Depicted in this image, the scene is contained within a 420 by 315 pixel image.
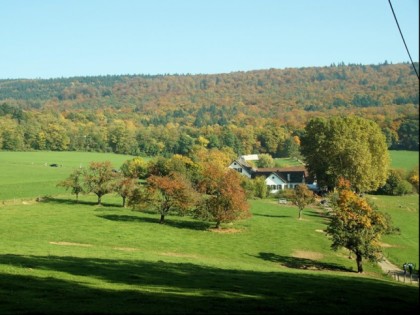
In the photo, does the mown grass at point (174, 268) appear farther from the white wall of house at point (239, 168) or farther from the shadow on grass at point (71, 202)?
the white wall of house at point (239, 168)

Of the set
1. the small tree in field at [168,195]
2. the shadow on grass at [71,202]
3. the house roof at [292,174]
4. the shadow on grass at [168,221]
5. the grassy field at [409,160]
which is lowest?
the shadow on grass at [168,221]

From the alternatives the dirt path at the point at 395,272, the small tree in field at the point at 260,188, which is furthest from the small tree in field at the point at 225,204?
the small tree in field at the point at 260,188

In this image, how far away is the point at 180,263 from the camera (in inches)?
1264

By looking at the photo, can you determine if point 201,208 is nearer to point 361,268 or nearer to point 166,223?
point 166,223

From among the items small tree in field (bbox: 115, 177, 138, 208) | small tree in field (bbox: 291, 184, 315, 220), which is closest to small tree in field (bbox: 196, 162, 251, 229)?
small tree in field (bbox: 115, 177, 138, 208)

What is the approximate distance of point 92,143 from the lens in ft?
464

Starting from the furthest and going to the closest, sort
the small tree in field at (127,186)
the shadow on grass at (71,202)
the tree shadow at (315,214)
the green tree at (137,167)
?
the green tree at (137,167), the shadow on grass at (71,202), the tree shadow at (315,214), the small tree in field at (127,186)

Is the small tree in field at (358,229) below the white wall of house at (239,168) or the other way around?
below

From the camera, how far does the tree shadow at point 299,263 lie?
124 feet

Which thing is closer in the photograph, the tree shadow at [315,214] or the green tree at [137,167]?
the tree shadow at [315,214]

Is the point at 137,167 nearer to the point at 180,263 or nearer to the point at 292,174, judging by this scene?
the point at 292,174

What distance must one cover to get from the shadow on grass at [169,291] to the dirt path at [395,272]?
30.7 ft

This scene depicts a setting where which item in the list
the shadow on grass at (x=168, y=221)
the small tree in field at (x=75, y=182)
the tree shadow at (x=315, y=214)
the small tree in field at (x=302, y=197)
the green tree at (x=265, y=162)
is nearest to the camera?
the shadow on grass at (x=168, y=221)

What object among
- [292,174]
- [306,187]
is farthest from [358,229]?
[292,174]
